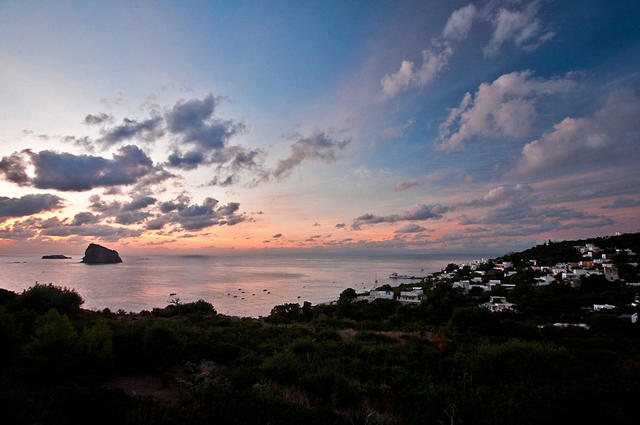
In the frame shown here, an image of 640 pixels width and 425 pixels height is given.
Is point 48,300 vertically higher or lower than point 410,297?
higher

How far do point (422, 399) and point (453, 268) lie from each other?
62.6 metres

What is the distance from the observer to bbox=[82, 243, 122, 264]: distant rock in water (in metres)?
125

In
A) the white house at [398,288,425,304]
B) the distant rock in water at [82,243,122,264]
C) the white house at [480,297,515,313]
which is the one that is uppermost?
the distant rock in water at [82,243,122,264]

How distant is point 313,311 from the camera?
25.7 metres

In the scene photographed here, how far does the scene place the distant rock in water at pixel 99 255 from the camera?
125 m

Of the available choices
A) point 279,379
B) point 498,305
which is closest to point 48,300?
point 279,379

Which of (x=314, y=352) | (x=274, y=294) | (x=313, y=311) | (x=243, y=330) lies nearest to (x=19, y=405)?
(x=314, y=352)

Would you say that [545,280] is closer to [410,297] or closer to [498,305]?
[498,305]

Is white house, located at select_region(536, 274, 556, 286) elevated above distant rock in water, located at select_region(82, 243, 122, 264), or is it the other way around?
distant rock in water, located at select_region(82, 243, 122, 264)

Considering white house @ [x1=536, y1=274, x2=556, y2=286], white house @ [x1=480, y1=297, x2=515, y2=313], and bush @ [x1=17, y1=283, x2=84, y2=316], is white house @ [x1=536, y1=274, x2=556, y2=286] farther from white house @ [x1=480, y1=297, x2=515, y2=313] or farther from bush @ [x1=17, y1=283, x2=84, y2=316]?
bush @ [x1=17, y1=283, x2=84, y2=316]

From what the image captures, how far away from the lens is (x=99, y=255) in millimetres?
125688

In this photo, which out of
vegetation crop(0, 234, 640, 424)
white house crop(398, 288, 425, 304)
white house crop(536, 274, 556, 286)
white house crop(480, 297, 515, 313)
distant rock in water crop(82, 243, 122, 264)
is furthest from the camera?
distant rock in water crop(82, 243, 122, 264)

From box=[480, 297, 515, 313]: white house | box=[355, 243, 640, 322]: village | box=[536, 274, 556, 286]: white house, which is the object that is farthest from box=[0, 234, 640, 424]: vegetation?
box=[536, 274, 556, 286]: white house

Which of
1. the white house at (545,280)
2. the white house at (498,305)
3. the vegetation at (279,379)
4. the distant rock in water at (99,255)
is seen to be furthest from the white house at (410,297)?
the distant rock in water at (99,255)
